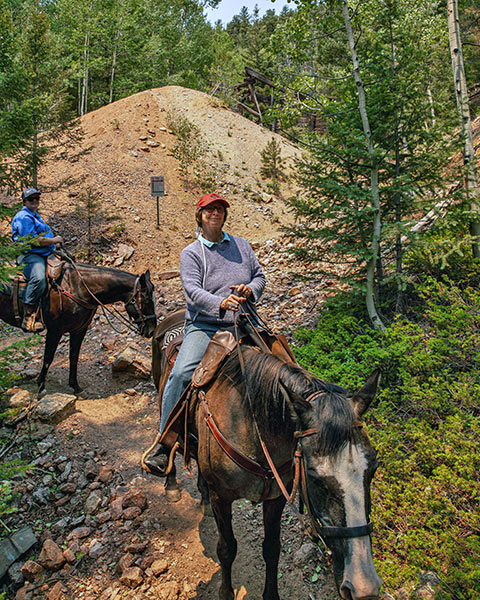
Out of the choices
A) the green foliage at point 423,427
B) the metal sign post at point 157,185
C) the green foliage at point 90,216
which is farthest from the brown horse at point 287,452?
the metal sign post at point 157,185

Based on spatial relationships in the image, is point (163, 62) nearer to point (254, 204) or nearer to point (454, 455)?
point (254, 204)

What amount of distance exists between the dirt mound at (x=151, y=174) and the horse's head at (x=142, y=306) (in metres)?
7.10

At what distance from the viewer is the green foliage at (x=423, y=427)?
313 cm

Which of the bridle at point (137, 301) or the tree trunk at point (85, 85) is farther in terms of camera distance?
the tree trunk at point (85, 85)

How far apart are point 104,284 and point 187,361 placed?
4240 mm

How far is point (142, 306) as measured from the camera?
23.0 ft

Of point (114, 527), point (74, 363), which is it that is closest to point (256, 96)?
point (74, 363)

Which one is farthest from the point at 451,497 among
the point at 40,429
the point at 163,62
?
the point at 163,62

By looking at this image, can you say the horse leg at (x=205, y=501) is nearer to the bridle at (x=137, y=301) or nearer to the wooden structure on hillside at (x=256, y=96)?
the bridle at (x=137, y=301)

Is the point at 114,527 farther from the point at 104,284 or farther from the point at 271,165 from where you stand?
the point at 271,165

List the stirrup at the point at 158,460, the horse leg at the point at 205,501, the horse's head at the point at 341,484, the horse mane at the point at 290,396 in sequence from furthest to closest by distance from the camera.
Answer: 1. the horse leg at the point at 205,501
2. the stirrup at the point at 158,460
3. the horse mane at the point at 290,396
4. the horse's head at the point at 341,484

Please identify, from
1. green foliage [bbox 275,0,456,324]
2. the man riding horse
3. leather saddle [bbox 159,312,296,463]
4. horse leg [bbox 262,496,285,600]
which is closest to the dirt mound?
green foliage [bbox 275,0,456,324]

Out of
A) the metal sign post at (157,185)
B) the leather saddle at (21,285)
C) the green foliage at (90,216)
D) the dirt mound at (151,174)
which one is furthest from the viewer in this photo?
the dirt mound at (151,174)

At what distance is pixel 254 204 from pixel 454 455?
16.1 m
